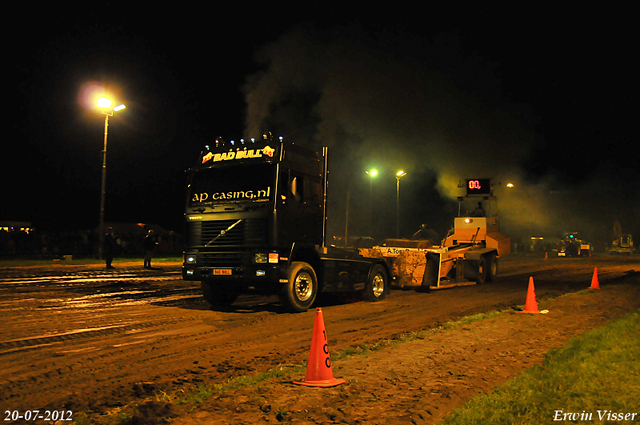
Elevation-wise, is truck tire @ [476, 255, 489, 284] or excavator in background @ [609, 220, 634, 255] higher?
excavator in background @ [609, 220, 634, 255]

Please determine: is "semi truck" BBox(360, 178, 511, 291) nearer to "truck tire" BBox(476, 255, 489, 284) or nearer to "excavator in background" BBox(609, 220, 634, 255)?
"truck tire" BBox(476, 255, 489, 284)

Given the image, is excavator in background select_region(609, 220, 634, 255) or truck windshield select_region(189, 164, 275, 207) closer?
truck windshield select_region(189, 164, 275, 207)

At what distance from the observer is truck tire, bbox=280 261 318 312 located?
10.0 m

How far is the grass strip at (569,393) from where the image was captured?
4.29 metres

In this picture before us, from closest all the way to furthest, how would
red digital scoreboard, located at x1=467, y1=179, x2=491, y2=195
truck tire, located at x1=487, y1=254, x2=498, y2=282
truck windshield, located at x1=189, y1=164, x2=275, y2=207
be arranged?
truck windshield, located at x1=189, y1=164, x2=275, y2=207 < truck tire, located at x1=487, y1=254, x2=498, y2=282 < red digital scoreboard, located at x1=467, y1=179, x2=491, y2=195

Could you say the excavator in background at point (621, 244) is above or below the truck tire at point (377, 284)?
above

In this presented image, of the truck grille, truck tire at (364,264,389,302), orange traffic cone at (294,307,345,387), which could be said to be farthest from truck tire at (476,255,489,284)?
orange traffic cone at (294,307,345,387)

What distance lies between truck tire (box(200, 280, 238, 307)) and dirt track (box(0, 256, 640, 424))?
15.1 inches

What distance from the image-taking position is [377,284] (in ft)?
42.2

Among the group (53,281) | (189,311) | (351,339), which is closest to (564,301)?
(351,339)

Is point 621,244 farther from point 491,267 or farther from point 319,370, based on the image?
point 319,370

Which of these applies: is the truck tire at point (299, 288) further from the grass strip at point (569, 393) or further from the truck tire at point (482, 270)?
the truck tire at point (482, 270)

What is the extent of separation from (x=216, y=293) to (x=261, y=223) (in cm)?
255

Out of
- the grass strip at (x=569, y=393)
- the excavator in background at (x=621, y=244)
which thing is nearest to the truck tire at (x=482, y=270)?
the grass strip at (x=569, y=393)
